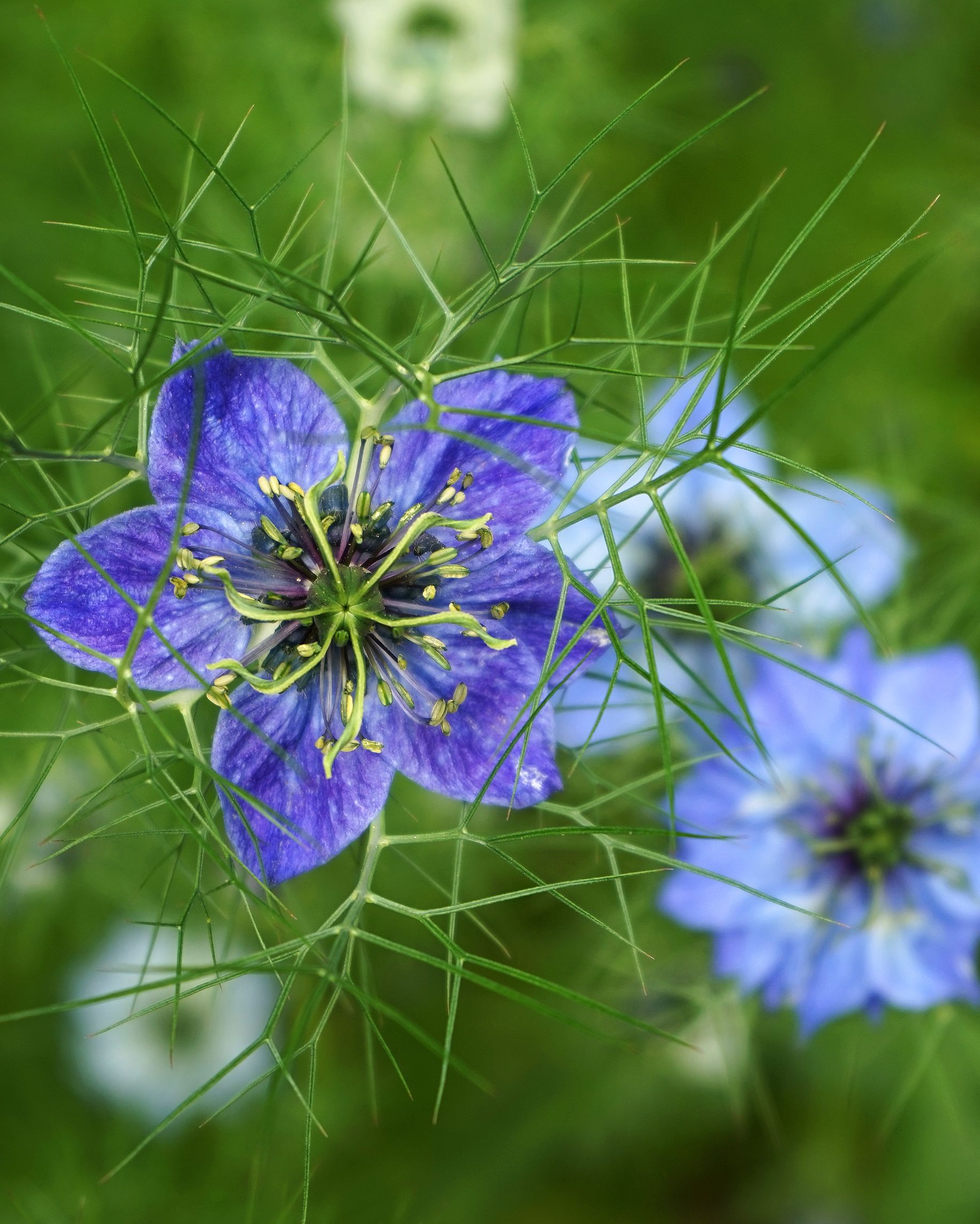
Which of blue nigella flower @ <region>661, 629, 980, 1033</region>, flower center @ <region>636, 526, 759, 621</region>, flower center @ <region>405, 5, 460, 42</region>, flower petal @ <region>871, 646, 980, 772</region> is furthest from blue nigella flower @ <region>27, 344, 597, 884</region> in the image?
flower center @ <region>405, 5, 460, 42</region>

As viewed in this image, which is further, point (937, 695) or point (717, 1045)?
point (717, 1045)

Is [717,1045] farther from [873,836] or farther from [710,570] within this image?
[710,570]

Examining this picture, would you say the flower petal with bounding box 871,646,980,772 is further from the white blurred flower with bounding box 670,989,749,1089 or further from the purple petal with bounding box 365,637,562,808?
the purple petal with bounding box 365,637,562,808

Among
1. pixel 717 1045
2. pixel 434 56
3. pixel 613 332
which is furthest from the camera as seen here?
pixel 717 1045

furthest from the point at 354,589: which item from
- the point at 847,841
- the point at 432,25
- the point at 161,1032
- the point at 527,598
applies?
the point at 161,1032

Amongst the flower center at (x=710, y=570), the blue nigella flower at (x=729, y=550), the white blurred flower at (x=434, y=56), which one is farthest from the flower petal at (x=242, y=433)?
the white blurred flower at (x=434, y=56)
